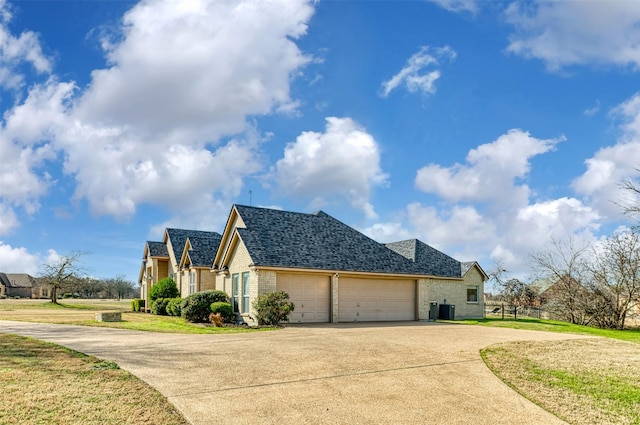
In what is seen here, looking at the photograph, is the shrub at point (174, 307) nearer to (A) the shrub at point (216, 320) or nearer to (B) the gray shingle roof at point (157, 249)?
(A) the shrub at point (216, 320)

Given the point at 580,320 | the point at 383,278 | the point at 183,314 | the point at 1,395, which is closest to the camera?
the point at 1,395

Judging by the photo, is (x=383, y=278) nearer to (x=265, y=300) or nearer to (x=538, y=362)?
(x=265, y=300)

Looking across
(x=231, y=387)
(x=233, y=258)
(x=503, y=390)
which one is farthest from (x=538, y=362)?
(x=233, y=258)

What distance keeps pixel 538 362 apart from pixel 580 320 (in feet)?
70.5

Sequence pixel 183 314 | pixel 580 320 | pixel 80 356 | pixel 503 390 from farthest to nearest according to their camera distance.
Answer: pixel 580 320 → pixel 183 314 → pixel 80 356 → pixel 503 390

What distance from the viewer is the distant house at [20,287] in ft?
301

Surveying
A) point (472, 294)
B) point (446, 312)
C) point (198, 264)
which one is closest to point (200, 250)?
point (198, 264)

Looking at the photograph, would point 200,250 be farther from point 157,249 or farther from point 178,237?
point 157,249

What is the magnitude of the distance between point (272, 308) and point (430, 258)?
1437 centimetres

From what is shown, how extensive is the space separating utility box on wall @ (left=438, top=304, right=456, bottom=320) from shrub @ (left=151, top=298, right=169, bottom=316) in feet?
55.5

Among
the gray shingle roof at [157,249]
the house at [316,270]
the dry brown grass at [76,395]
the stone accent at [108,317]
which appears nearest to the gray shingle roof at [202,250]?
the house at [316,270]

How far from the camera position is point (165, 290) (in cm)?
3161

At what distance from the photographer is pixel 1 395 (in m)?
7.39

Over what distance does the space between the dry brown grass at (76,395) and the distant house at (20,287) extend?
3787 inches
